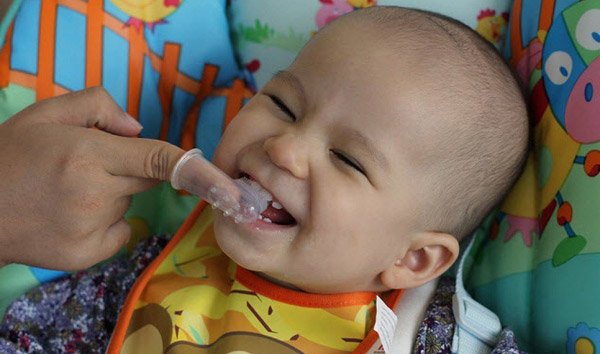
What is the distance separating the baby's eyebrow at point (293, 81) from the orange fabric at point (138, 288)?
34cm

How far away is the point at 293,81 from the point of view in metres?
1.15

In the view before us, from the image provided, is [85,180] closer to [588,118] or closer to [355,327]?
[355,327]

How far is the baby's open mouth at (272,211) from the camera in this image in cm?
105

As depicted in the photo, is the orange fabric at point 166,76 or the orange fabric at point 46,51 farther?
the orange fabric at point 166,76

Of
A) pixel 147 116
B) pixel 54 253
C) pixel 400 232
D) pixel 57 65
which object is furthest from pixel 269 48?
pixel 54 253

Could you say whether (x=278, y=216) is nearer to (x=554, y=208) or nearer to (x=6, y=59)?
(x=554, y=208)

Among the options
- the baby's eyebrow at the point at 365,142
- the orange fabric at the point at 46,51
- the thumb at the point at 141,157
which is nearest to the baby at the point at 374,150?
the baby's eyebrow at the point at 365,142

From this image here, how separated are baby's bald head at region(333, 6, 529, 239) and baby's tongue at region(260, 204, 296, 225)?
0.71 feet

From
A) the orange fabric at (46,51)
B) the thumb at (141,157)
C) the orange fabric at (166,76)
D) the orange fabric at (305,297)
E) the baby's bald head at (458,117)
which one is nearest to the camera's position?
the thumb at (141,157)

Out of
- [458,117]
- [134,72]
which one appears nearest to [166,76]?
[134,72]

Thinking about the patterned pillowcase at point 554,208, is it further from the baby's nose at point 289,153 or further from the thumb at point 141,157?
the thumb at point 141,157

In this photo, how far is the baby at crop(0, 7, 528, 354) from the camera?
1.06 meters

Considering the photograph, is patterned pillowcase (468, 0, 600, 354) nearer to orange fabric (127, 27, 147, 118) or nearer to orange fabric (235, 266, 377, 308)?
orange fabric (235, 266, 377, 308)

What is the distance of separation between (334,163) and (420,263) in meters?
0.26
